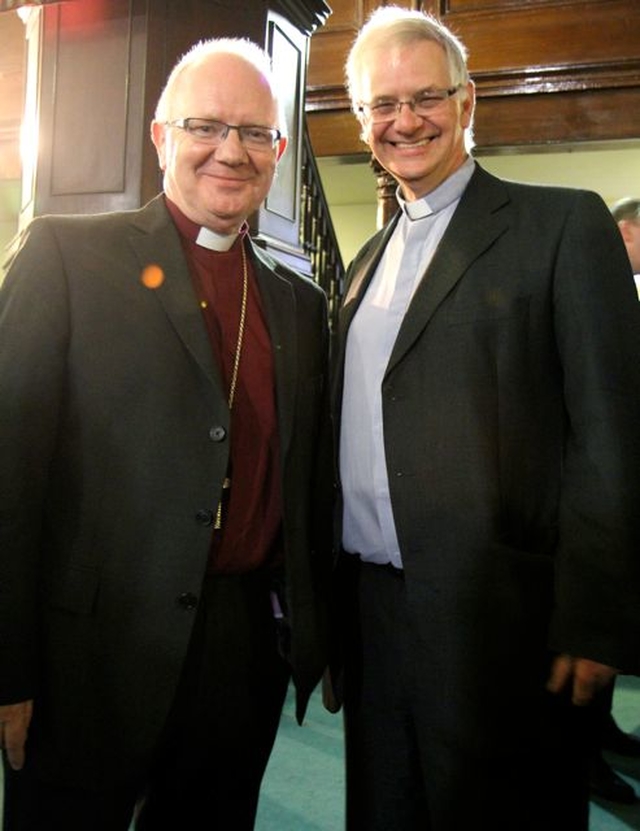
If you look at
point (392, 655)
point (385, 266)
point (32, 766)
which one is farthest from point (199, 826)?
point (385, 266)

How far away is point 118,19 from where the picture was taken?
3.54 m

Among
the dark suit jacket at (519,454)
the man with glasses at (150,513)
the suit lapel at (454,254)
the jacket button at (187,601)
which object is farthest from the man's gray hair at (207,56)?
the jacket button at (187,601)

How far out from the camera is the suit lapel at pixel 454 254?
1.60 meters

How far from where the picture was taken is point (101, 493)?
1.51 metres

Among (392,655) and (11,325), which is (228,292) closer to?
(11,325)

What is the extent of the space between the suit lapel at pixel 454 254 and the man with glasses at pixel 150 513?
0.27 m

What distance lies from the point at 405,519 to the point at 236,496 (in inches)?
13.0

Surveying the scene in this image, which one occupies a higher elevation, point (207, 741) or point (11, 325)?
point (11, 325)

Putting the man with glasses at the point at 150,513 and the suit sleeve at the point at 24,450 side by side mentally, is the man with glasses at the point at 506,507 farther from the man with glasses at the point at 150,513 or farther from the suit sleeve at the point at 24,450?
the suit sleeve at the point at 24,450

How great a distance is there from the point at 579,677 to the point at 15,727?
1016 mm

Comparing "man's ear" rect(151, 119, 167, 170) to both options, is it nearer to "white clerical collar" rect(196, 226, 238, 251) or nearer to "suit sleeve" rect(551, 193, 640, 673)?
"white clerical collar" rect(196, 226, 238, 251)

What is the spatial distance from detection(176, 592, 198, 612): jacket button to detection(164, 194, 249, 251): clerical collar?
0.72m

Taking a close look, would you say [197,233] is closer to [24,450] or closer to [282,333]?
[282,333]

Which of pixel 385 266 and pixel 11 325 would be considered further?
pixel 385 266
